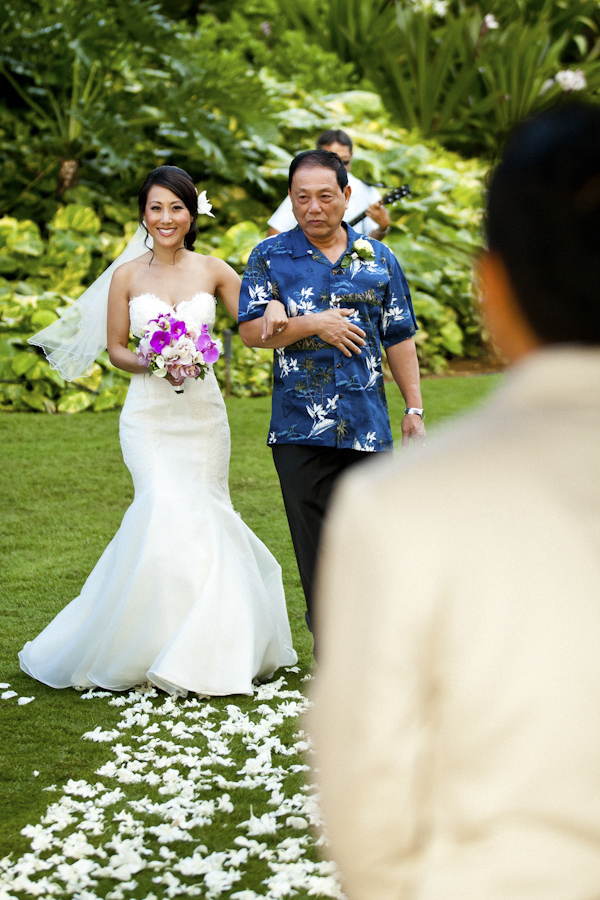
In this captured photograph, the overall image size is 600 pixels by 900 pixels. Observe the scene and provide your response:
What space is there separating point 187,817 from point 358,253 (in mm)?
2178

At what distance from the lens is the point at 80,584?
19.6ft

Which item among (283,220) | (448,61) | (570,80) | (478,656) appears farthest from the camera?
(448,61)

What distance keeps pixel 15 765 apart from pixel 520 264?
3.16 m

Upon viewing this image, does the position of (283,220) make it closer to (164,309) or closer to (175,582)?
(164,309)

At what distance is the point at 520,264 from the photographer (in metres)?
1.10

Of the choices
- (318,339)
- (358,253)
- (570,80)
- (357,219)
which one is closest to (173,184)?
(358,253)

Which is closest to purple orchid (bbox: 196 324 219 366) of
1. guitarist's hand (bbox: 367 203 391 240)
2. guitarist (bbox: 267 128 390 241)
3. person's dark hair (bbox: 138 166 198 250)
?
person's dark hair (bbox: 138 166 198 250)

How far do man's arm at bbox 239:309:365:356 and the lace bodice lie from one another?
0.83 metres

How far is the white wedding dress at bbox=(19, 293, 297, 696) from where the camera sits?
4.46 m

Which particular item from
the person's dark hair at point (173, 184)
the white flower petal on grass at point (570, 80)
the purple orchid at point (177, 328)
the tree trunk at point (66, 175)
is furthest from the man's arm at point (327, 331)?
the white flower petal on grass at point (570, 80)

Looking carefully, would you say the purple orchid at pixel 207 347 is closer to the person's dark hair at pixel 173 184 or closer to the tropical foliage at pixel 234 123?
the person's dark hair at pixel 173 184

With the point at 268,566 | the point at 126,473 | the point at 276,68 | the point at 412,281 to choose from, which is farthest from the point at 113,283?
the point at 276,68

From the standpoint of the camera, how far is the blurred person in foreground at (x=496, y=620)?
1.02m

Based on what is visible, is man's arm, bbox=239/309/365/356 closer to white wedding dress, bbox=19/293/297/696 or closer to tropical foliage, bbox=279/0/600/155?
white wedding dress, bbox=19/293/297/696
